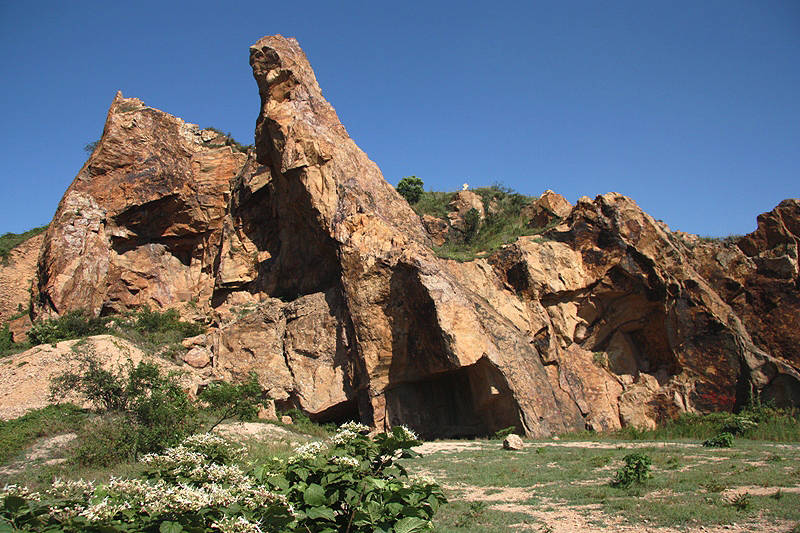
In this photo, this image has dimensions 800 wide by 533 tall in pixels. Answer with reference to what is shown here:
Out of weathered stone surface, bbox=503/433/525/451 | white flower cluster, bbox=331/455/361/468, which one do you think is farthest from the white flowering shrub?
weathered stone surface, bbox=503/433/525/451

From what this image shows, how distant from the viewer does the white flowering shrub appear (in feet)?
12.1

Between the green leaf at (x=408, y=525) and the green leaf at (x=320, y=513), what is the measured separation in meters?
0.51

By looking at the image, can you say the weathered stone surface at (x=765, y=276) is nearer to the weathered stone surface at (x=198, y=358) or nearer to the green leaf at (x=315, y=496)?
the green leaf at (x=315, y=496)

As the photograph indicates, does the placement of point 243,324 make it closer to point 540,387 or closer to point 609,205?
point 540,387

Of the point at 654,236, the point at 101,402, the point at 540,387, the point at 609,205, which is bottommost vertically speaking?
the point at 540,387

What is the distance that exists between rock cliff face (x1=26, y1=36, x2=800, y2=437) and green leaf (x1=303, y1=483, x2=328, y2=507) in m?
12.0

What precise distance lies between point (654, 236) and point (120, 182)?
70.7 ft

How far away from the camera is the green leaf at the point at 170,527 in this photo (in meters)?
3.61

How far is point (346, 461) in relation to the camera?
4.59 meters

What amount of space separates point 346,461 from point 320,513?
1.55 ft

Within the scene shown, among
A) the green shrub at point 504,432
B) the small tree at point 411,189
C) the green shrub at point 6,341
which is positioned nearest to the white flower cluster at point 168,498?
the green shrub at point 504,432

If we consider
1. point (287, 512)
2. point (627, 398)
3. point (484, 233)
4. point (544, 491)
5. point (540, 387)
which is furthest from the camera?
point (484, 233)

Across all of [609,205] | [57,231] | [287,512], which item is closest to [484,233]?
[609,205]

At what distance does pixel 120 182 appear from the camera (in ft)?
76.7
